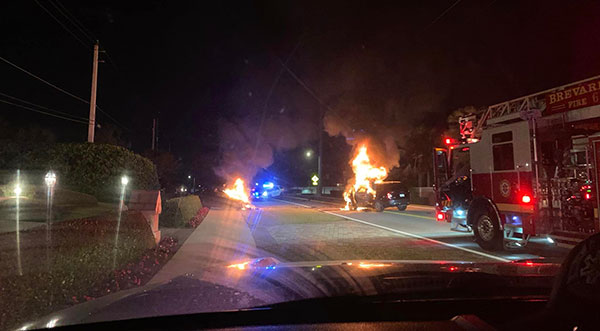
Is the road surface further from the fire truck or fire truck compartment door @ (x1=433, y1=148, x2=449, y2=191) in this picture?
fire truck compartment door @ (x1=433, y1=148, x2=449, y2=191)

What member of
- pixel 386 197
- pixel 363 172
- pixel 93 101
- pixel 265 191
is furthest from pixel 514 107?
pixel 265 191

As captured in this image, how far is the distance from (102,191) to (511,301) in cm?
1666

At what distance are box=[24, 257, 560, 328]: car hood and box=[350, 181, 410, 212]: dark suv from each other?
60.9 feet

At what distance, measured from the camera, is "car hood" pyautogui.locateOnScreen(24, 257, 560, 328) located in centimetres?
215

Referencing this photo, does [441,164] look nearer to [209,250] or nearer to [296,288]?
[209,250]

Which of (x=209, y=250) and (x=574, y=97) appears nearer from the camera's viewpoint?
(x=574, y=97)

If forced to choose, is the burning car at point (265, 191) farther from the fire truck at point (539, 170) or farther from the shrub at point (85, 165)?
the fire truck at point (539, 170)

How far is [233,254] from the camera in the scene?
28.5 feet

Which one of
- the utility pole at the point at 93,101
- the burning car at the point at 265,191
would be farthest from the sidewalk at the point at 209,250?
the burning car at the point at 265,191

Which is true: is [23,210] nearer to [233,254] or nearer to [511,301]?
[233,254]

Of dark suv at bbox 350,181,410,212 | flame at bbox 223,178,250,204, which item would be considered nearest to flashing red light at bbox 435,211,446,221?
dark suv at bbox 350,181,410,212

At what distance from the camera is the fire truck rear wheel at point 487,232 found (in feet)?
28.7

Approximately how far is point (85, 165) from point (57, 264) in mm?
12657

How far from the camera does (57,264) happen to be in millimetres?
4992
